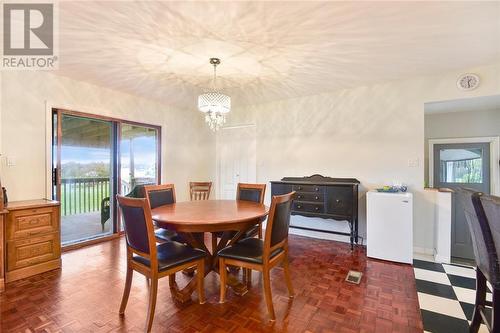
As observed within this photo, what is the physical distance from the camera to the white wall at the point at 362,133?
333 cm

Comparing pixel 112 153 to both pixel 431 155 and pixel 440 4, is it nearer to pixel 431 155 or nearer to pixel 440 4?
pixel 440 4

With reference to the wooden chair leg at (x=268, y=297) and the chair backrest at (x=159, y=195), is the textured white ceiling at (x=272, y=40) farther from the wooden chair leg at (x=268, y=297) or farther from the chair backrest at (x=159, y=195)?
the wooden chair leg at (x=268, y=297)

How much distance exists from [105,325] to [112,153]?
2.87m

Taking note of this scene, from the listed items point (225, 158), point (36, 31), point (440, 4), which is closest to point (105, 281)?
point (36, 31)

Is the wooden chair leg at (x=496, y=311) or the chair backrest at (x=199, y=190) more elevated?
the chair backrest at (x=199, y=190)

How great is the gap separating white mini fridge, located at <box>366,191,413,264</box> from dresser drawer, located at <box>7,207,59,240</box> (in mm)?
3864

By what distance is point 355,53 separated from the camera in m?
2.63

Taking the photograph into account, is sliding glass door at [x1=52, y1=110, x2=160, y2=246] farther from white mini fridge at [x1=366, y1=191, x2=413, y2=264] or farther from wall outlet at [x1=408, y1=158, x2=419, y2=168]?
wall outlet at [x1=408, y1=158, x2=419, y2=168]

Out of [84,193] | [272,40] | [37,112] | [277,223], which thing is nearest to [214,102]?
[272,40]

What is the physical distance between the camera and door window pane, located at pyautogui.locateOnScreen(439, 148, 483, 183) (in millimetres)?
4059

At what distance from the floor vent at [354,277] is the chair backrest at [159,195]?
2.19m

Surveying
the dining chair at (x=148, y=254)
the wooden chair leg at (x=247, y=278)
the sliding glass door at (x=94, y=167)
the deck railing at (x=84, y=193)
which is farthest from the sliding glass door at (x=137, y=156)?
the wooden chair leg at (x=247, y=278)

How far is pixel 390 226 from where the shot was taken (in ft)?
10.1

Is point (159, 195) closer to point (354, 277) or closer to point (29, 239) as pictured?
point (29, 239)
